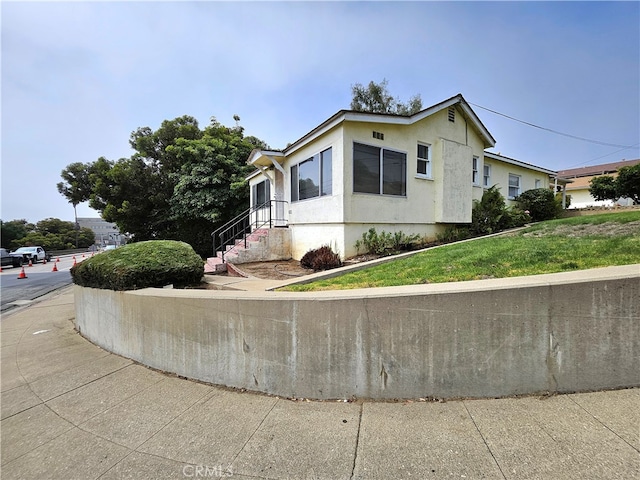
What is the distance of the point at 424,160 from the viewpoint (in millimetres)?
9852

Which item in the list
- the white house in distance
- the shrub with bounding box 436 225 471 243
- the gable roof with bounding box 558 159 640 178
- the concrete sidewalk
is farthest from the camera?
the gable roof with bounding box 558 159 640 178

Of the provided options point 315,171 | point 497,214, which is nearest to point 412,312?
point 315,171

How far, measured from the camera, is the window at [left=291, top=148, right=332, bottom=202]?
8.77m

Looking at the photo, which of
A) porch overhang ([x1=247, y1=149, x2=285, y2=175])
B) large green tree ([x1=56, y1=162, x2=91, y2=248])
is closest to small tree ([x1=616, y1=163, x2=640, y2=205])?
porch overhang ([x1=247, y1=149, x2=285, y2=175])

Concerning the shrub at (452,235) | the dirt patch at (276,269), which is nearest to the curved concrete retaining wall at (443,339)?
the dirt patch at (276,269)

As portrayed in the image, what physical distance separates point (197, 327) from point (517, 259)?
5.09m

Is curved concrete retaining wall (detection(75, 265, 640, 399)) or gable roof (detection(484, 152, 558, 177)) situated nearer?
curved concrete retaining wall (detection(75, 265, 640, 399))

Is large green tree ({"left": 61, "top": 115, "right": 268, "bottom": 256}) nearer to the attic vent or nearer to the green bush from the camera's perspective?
the attic vent

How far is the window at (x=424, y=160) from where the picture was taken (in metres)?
9.80

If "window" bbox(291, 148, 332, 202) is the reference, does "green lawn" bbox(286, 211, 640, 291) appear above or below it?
below

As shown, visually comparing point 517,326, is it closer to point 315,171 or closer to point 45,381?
point 45,381

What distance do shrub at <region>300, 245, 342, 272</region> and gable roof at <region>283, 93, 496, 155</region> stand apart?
11.7 ft

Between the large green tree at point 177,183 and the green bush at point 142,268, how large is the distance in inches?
451

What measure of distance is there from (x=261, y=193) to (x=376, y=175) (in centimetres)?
717
